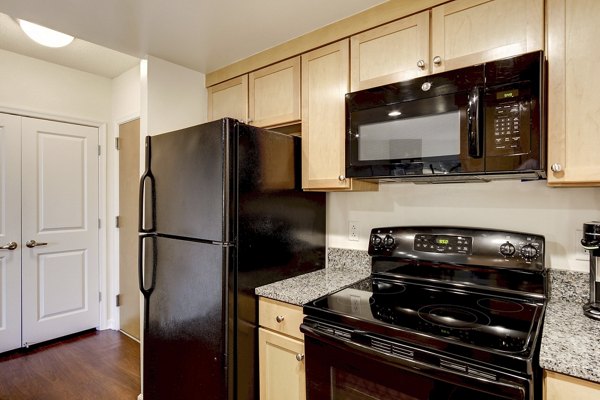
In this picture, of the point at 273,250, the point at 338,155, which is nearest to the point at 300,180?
the point at 338,155

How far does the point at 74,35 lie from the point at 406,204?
2.01 m

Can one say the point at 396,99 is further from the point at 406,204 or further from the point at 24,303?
the point at 24,303

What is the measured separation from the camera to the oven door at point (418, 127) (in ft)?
4.11

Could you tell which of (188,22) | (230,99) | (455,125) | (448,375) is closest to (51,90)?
(230,99)

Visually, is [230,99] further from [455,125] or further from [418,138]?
[455,125]

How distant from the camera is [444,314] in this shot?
124cm

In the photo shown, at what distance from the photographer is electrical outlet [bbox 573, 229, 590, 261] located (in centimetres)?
132

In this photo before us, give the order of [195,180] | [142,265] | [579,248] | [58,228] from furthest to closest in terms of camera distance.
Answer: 1. [58,228]
2. [142,265]
3. [195,180]
4. [579,248]

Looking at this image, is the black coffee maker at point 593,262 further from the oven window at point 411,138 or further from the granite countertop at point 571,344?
the oven window at point 411,138

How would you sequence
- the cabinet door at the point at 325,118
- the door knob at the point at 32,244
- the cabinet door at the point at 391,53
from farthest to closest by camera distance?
the door knob at the point at 32,244, the cabinet door at the point at 325,118, the cabinet door at the point at 391,53

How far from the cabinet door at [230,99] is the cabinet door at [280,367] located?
4.19ft

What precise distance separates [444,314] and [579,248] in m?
0.63

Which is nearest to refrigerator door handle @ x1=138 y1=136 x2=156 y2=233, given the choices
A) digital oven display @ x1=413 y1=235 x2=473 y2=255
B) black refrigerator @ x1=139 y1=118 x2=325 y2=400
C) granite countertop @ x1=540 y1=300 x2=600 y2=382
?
black refrigerator @ x1=139 y1=118 x2=325 y2=400

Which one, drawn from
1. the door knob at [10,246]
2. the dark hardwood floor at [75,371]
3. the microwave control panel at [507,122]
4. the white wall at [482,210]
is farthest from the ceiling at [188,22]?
the dark hardwood floor at [75,371]
